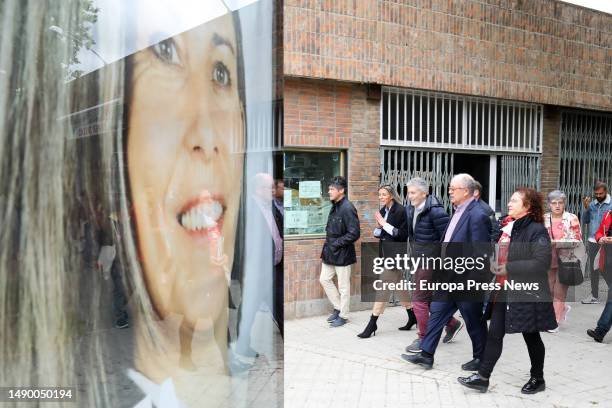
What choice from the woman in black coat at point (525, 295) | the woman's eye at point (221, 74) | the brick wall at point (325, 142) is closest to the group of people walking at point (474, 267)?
the woman in black coat at point (525, 295)

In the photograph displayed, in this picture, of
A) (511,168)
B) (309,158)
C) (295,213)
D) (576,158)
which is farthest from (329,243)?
(576,158)

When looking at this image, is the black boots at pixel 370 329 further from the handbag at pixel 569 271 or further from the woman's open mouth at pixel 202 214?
Answer: the woman's open mouth at pixel 202 214

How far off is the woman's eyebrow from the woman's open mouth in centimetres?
51

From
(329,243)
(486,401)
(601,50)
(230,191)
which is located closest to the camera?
(230,191)

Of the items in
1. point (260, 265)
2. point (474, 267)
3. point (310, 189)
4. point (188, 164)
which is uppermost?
point (188, 164)

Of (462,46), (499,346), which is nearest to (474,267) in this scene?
(499,346)

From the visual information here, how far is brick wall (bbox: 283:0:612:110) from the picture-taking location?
737 cm

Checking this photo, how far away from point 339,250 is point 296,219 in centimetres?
88

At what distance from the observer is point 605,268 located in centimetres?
722

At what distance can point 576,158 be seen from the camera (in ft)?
34.7

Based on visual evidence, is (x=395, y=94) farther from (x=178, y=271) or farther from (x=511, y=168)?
(x=178, y=271)

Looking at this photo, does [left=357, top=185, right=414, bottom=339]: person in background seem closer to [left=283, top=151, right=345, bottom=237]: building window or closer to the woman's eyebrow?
[left=283, top=151, right=345, bottom=237]: building window

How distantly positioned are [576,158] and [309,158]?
5.64 m

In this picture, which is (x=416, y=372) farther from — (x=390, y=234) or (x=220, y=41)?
(x=220, y=41)
